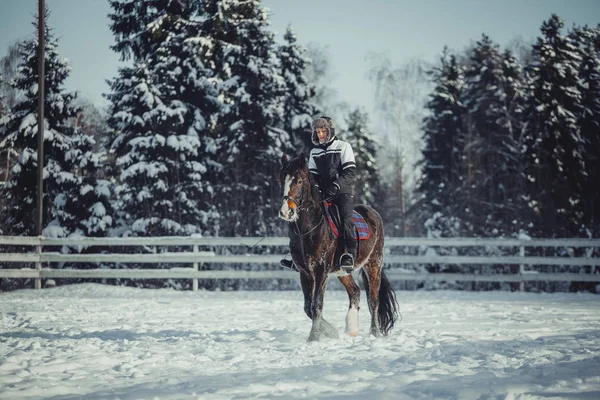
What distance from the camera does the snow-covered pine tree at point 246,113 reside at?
19547mm

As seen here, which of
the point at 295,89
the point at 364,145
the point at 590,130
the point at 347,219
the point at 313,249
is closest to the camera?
the point at 313,249

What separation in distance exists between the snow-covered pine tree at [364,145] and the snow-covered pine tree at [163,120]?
13.8 metres

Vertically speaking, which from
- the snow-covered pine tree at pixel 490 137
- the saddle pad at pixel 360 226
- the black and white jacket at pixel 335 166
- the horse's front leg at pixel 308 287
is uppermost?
the snow-covered pine tree at pixel 490 137

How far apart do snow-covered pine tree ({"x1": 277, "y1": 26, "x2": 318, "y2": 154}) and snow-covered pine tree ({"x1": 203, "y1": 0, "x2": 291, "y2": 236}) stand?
1508 millimetres

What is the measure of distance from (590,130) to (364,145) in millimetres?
14344

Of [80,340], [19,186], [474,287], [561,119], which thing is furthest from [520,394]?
[561,119]

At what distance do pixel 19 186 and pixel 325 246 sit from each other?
14845 millimetres

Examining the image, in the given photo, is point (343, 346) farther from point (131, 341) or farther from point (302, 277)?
point (131, 341)

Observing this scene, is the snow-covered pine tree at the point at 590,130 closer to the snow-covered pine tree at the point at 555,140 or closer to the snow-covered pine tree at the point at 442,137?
the snow-covered pine tree at the point at 555,140

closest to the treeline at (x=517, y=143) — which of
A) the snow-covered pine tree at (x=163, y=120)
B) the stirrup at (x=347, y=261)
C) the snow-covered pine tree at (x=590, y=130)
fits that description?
the snow-covered pine tree at (x=590, y=130)

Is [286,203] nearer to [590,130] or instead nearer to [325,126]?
[325,126]

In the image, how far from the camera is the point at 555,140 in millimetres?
20484

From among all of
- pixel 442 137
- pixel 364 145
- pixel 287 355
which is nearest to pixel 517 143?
pixel 442 137

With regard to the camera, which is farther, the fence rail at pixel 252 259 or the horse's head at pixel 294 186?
the fence rail at pixel 252 259
